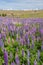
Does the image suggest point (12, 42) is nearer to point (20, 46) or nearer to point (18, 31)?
point (20, 46)

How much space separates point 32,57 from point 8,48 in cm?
65

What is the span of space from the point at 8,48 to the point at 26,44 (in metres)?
0.50

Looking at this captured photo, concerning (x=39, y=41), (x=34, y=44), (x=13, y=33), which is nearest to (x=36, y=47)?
(x=34, y=44)

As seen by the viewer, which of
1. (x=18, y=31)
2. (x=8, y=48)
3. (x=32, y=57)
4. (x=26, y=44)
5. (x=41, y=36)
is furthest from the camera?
(x=18, y=31)

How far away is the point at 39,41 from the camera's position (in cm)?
523

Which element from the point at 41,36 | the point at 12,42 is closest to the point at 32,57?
the point at 12,42

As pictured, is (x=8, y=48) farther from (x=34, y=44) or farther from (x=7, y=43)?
(x=34, y=44)

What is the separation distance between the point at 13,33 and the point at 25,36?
65 centimetres

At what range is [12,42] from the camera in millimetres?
4984

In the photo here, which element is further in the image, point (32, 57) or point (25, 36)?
point (25, 36)

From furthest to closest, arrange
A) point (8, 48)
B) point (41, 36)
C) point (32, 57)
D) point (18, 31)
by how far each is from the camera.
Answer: point (18, 31), point (41, 36), point (8, 48), point (32, 57)

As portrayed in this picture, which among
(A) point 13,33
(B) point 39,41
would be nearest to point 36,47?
(B) point 39,41

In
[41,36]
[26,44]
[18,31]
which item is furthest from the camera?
[18,31]

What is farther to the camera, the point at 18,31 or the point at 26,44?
the point at 18,31
